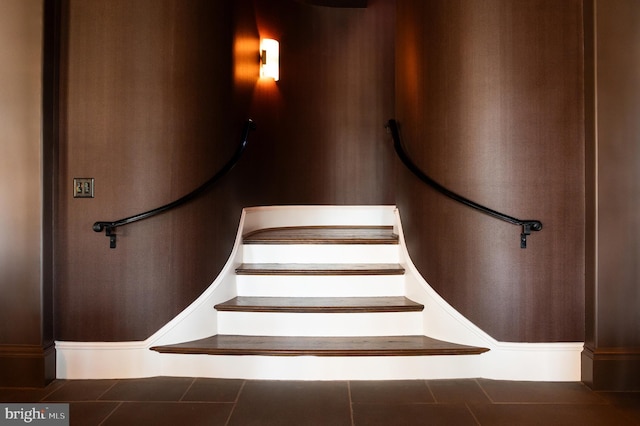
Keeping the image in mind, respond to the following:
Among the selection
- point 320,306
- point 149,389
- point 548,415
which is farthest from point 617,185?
point 149,389

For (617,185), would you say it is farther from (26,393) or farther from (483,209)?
(26,393)

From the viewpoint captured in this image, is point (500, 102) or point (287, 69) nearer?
point (500, 102)

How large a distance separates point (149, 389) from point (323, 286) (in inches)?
48.4

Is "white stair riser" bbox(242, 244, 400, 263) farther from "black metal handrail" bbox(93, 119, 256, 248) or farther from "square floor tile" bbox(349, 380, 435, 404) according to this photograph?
"square floor tile" bbox(349, 380, 435, 404)

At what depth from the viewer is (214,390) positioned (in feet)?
7.55

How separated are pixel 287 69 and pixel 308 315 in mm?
2791

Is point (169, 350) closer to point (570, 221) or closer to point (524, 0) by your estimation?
point (570, 221)

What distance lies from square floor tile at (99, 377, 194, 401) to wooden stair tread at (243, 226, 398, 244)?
3.78 feet

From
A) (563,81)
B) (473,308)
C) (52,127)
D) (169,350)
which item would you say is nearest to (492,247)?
(473,308)

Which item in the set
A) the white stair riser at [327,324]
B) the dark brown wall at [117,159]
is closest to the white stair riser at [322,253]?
the white stair riser at [327,324]

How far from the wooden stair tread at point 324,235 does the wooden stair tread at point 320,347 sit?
2.78 feet

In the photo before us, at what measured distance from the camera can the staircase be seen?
2469 mm

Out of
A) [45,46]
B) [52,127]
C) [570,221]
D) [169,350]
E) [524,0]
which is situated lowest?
[169,350]

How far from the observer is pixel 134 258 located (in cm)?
248
